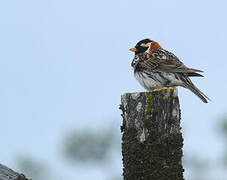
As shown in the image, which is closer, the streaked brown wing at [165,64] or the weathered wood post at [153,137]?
the weathered wood post at [153,137]

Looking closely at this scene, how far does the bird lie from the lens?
31.9ft

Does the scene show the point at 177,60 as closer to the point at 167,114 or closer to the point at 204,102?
the point at 204,102

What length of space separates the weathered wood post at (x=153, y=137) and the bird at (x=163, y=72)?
230cm

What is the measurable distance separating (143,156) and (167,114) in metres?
0.75

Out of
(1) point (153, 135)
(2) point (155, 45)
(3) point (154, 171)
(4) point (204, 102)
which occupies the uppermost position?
(2) point (155, 45)

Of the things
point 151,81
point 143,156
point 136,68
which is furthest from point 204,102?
point 143,156

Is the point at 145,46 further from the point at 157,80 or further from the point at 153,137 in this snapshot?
the point at 153,137

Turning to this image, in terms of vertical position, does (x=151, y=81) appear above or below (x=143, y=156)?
above

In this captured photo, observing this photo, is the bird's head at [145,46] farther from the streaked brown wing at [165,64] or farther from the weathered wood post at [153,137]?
the weathered wood post at [153,137]

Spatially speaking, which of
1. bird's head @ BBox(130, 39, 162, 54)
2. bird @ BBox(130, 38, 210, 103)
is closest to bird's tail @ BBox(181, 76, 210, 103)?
bird @ BBox(130, 38, 210, 103)

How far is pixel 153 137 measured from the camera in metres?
6.94

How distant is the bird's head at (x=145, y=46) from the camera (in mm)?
11605

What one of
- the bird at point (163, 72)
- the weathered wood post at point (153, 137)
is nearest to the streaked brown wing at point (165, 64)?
the bird at point (163, 72)

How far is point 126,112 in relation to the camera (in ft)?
23.8
